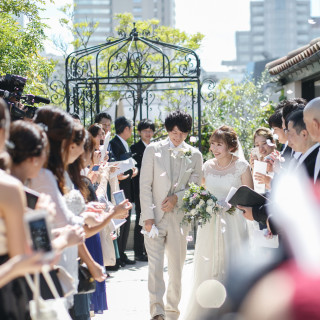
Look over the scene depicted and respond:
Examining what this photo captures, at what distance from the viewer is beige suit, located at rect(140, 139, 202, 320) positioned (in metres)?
6.10

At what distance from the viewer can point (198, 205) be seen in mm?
5871

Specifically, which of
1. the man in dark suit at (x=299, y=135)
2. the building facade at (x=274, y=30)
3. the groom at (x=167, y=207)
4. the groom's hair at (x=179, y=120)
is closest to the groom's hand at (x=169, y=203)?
the groom at (x=167, y=207)

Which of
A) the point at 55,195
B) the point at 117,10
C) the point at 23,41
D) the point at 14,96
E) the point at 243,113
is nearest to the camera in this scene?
the point at 55,195

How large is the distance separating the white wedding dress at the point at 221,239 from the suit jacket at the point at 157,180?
0.36 m

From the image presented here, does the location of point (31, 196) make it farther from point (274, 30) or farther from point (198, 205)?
point (274, 30)

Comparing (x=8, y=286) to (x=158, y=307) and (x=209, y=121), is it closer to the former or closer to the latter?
(x=158, y=307)

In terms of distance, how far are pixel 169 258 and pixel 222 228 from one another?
599 millimetres

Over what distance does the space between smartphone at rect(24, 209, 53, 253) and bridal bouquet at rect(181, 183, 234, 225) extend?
333cm

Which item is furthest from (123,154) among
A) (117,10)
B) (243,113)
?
(117,10)

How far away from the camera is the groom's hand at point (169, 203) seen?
6.05m

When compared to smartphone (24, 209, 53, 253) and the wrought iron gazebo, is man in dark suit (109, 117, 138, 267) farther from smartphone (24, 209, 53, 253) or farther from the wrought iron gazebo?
smartphone (24, 209, 53, 253)

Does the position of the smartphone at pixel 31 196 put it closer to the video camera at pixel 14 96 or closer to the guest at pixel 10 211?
the guest at pixel 10 211

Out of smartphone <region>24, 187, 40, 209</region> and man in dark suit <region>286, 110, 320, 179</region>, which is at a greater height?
man in dark suit <region>286, 110, 320, 179</region>

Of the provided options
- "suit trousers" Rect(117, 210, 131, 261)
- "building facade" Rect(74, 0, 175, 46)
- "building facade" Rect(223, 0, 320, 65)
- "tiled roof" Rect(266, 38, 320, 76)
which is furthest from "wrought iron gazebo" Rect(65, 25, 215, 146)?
"building facade" Rect(223, 0, 320, 65)
